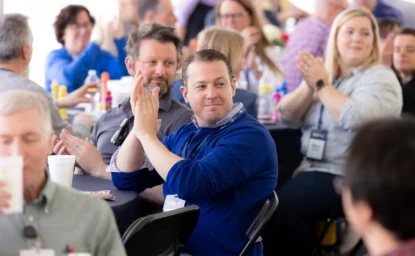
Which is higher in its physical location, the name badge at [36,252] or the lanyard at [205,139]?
→ the lanyard at [205,139]

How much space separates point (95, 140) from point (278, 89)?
207 centimetres

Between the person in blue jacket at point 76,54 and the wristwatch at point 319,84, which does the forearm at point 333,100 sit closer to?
the wristwatch at point 319,84

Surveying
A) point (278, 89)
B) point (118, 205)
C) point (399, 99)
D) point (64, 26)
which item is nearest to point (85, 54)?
point (64, 26)

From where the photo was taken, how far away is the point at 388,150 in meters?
1.23

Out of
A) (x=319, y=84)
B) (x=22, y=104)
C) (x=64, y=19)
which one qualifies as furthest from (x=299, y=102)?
(x=22, y=104)

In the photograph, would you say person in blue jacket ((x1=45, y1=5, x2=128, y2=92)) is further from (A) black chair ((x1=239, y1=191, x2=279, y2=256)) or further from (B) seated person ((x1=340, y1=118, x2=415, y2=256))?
(B) seated person ((x1=340, y1=118, x2=415, y2=256))

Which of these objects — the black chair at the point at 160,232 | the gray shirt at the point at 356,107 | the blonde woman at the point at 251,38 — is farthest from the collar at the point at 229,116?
the blonde woman at the point at 251,38

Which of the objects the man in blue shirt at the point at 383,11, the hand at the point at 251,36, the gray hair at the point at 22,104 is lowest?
the hand at the point at 251,36

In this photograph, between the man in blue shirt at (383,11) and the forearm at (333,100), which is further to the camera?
the man in blue shirt at (383,11)

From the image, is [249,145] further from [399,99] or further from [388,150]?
[399,99]

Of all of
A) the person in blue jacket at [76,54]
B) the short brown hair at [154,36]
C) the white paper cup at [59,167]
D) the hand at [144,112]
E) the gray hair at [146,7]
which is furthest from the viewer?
the gray hair at [146,7]

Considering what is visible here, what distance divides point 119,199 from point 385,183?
1.48 m

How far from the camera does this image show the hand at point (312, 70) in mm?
3996

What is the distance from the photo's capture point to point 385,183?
48.2 inches
